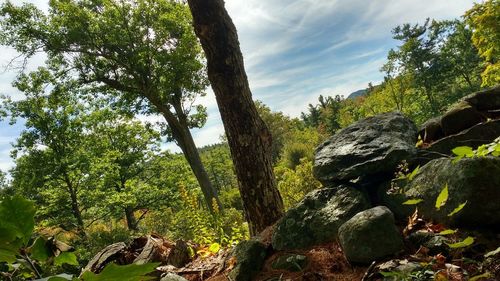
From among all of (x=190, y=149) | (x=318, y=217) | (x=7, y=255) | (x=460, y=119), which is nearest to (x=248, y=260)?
(x=318, y=217)

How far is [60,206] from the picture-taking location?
14.6 metres

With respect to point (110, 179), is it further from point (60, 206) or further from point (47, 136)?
point (47, 136)

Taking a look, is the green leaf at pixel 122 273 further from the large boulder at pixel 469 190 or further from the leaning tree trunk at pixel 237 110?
the leaning tree trunk at pixel 237 110

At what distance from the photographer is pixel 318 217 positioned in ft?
10.1

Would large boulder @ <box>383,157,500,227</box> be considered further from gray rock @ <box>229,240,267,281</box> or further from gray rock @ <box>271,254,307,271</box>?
gray rock @ <box>229,240,267,281</box>

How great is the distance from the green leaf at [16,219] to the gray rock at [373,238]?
226 cm

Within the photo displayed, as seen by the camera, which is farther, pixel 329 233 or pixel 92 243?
pixel 92 243

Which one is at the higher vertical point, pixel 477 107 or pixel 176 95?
pixel 176 95

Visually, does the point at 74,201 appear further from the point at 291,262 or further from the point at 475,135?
the point at 475,135

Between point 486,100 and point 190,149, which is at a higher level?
point 190,149

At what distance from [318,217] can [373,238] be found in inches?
28.4

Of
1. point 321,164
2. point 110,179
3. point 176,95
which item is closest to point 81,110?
point 110,179

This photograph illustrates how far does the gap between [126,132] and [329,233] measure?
67.4ft

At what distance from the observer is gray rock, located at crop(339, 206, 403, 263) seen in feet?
7.81
